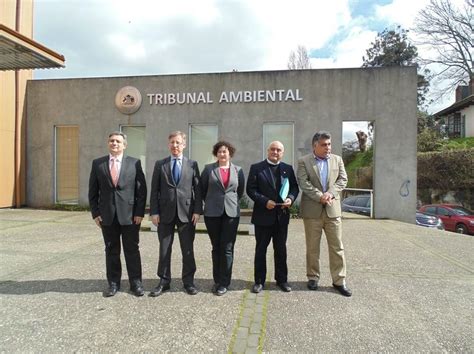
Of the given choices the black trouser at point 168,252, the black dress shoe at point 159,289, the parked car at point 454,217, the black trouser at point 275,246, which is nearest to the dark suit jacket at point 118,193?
the black trouser at point 168,252

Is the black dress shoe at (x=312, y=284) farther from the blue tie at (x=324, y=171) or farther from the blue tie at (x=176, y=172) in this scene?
the blue tie at (x=176, y=172)

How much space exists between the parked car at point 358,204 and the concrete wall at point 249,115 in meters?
0.39

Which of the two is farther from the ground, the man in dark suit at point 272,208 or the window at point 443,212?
the man in dark suit at point 272,208

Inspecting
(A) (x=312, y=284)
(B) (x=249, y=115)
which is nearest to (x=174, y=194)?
(A) (x=312, y=284)

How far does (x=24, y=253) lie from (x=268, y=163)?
4.63 metres

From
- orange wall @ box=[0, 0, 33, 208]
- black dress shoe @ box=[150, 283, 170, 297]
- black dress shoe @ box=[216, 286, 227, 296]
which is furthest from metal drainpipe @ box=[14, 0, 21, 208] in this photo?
black dress shoe @ box=[216, 286, 227, 296]

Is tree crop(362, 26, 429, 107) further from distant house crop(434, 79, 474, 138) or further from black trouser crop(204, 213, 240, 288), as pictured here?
black trouser crop(204, 213, 240, 288)

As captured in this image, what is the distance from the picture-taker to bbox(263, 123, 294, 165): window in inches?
429

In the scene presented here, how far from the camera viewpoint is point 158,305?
11.7 feet

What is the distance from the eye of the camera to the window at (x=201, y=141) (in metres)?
11.4

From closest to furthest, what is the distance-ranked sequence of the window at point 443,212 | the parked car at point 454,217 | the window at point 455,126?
1. the parked car at point 454,217
2. the window at point 443,212
3. the window at point 455,126

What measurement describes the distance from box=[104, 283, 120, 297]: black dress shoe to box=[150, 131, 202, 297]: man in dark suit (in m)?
0.45

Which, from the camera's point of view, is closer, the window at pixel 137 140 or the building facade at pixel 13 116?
the building facade at pixel 13 116

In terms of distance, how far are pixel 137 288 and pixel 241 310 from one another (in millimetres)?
1274
